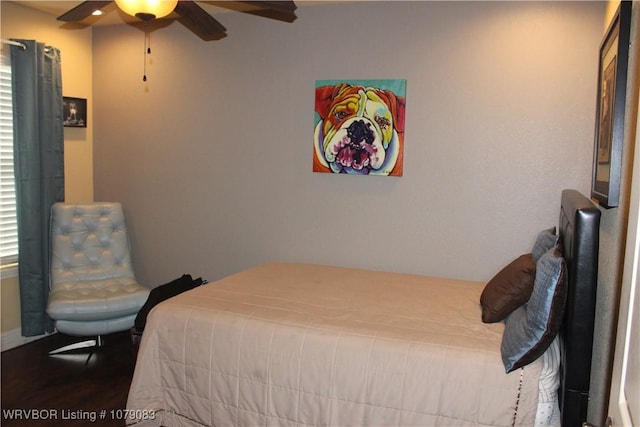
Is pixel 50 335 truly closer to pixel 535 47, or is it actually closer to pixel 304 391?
pixel 304 391

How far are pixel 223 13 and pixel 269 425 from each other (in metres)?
3.08

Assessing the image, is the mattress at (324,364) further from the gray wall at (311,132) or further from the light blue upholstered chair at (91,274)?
the light blue upholstered chair at (91,274)

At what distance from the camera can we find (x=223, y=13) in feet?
13.0

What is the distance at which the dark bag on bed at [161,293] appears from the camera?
3.56m

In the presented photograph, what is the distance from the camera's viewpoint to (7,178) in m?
3.73

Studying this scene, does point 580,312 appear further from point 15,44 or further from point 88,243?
point 15,44

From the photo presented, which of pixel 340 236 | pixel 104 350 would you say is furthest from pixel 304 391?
pixel 104 350

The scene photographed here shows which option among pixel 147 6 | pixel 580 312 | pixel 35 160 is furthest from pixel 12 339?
pixel 580 312

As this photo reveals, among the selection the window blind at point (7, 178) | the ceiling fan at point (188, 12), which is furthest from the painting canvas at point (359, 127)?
the window blind at point (7, 178)

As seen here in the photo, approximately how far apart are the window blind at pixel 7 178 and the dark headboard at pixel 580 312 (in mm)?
3784

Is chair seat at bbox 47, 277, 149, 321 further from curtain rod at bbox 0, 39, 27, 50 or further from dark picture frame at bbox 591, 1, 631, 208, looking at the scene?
dark picture frame at bbox 591, 1, 631, 208

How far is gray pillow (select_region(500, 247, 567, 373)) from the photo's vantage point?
1.92 m

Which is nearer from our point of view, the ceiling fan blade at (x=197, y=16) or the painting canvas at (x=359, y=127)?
the ceiling fan blade at (x=197, y=16)

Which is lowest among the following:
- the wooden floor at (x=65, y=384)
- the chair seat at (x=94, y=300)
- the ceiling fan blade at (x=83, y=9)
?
the wooden floor at (x=65, y=384)
